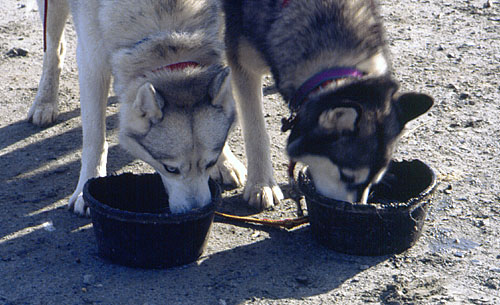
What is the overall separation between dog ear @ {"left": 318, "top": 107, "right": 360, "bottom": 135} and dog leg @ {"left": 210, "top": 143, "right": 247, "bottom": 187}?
1384 mm

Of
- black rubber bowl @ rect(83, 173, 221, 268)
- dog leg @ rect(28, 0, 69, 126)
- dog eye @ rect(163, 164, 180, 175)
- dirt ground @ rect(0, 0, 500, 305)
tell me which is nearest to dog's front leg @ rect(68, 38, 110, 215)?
dirt ground @ rect(0, 0, 500, 305)

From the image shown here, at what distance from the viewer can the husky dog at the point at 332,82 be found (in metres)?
3.61

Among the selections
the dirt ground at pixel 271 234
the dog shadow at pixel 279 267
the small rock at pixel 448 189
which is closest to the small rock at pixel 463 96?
the dirt ground at pixel 271 234

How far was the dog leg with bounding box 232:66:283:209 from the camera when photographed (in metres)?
4.59

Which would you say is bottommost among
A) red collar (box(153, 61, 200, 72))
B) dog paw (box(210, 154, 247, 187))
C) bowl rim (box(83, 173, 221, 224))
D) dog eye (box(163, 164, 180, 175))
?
dog paw (box(210, 154, 247, 187))

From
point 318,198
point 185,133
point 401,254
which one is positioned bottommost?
point 401,254

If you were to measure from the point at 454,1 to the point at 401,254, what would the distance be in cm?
523

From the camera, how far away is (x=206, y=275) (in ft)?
12.2

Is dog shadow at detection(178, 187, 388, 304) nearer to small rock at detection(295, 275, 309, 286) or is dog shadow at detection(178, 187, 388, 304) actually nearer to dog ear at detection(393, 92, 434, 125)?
small rock at detection(295, 275, 309, 286)

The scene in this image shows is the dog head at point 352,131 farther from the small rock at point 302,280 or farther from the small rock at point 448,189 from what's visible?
the small rock at point 448,189

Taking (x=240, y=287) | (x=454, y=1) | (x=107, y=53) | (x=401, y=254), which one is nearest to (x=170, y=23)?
(x=107, y=53)

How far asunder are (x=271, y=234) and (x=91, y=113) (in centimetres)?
141

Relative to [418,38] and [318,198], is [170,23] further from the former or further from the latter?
[418,38]

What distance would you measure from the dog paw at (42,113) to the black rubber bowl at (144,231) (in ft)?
6.12
